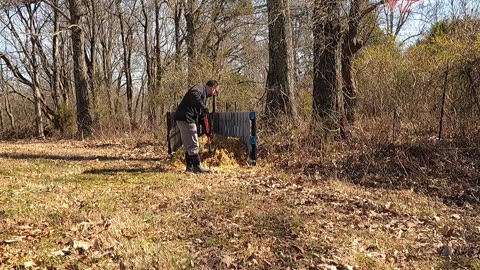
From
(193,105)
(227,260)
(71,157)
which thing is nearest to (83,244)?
(227,260)

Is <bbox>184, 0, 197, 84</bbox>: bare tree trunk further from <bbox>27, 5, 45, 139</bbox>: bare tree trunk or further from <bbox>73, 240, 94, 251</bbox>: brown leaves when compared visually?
<bbox>73, 240, 94, 251</bbox>: brown leaves

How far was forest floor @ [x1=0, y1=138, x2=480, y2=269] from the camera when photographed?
382 cm

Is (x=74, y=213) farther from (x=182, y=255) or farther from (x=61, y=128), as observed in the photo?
(x=61, y=128)

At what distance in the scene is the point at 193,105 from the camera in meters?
8.24

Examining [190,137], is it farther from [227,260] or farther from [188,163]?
[227,260]

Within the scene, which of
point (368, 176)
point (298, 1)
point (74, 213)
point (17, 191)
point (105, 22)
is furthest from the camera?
point (105, 22)

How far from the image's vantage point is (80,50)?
18.5 meters

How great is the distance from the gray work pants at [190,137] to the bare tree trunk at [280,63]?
362 cm

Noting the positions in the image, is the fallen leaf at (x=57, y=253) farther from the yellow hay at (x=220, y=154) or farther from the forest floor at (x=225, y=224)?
the yellow hay at (x=220, y=154)

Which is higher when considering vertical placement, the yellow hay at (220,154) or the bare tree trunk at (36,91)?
the bare tree trunk at (36,91)

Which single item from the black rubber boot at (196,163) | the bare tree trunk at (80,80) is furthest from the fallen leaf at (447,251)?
the bare tree trunk at (80,80)

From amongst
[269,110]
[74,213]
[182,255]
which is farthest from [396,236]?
[269,110]

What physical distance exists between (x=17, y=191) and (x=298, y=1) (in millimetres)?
8267

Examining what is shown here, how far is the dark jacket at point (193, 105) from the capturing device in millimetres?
8180
